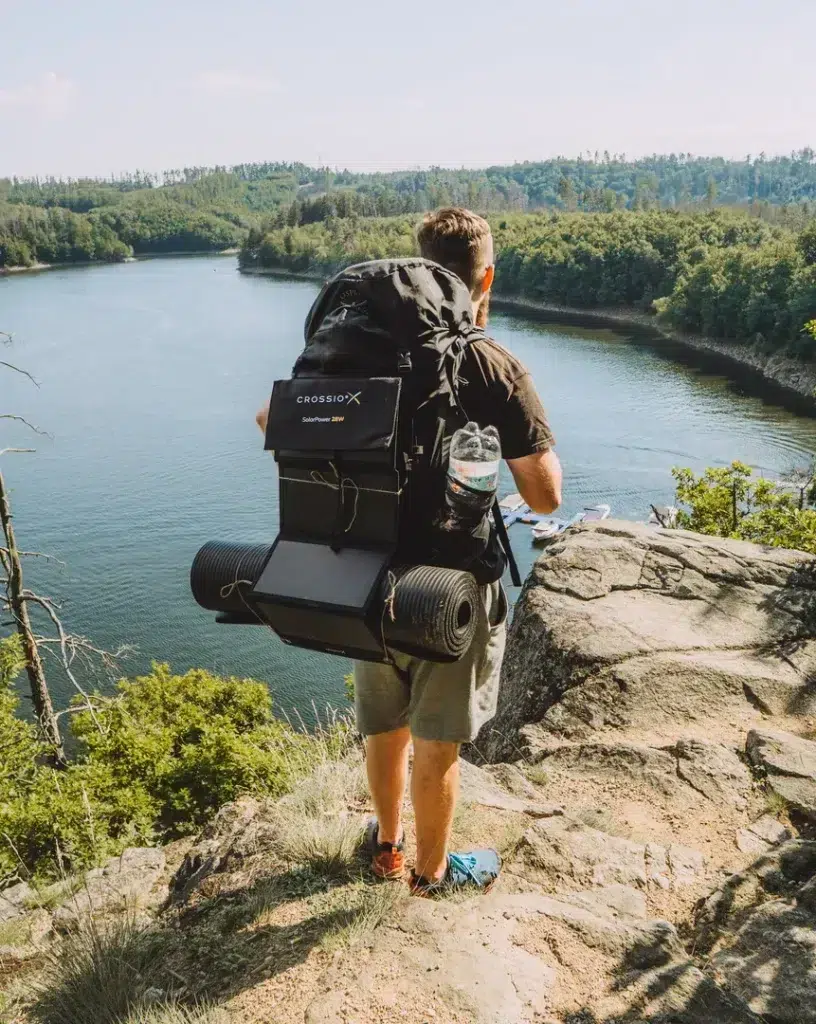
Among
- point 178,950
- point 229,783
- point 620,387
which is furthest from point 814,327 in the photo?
point 620,387

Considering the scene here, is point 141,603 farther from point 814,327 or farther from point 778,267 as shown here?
point 778,267

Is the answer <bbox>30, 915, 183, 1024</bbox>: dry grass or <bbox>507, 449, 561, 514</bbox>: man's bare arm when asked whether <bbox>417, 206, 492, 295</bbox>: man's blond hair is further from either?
<bbox>30, 915, 183, 1024</bbox>: dry grass

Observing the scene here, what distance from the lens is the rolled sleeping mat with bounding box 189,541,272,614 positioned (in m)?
2.09

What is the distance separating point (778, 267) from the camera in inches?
1795

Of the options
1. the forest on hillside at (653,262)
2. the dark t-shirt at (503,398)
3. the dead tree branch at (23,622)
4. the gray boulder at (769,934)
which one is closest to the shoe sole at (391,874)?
the gray boulder at (769,934)

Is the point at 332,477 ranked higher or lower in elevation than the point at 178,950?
higher

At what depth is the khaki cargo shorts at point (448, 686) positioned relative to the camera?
2121mm

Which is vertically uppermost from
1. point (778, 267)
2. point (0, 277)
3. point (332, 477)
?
point (332, 477)

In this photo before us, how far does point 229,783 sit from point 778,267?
147 feet

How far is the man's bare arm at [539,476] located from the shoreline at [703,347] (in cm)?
2528

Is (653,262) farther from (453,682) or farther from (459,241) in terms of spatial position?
(453,682)

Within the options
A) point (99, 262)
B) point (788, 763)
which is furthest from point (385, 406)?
point (99, 262)

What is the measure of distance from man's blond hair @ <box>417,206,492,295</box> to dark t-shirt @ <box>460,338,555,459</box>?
0.75 feet

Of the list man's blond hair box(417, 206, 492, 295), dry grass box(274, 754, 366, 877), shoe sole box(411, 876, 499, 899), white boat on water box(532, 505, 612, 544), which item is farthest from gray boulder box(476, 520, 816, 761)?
white boat on water box(532, 505, 612, 544)
